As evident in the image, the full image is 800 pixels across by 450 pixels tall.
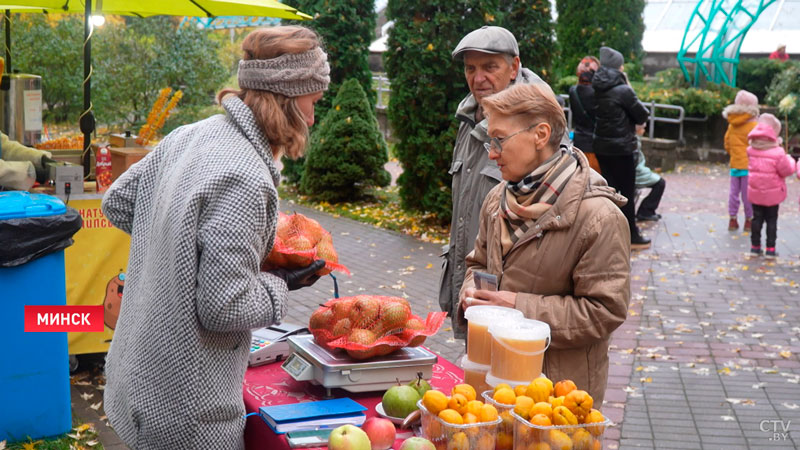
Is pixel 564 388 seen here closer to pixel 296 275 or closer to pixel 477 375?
pixel 477 375

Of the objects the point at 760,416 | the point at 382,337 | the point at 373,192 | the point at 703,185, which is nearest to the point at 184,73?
the point at 373,192

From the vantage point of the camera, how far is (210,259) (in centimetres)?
241

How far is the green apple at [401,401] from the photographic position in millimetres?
2676

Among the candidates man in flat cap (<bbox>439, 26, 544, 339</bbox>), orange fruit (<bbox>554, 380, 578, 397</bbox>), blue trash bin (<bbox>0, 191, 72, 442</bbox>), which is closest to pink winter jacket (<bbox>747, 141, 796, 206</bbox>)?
man in flat cap (<bbox>439, 26, 544, 339</bbox>)

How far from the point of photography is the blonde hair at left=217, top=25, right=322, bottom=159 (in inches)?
104

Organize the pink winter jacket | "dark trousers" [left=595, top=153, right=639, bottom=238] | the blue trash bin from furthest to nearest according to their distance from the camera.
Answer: "dark trousers" [left=595, top=153, right=639, bottom=238], the pink winter jacket, the blue trash bin

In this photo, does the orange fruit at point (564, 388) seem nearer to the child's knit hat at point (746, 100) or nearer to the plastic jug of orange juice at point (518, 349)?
the plastic jug of orange juice at point (518, 349)

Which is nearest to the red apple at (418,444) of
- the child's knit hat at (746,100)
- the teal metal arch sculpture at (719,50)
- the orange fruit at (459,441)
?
the orange fruit at (459,441)

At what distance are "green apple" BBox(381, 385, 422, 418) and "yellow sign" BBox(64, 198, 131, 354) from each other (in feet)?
12.1

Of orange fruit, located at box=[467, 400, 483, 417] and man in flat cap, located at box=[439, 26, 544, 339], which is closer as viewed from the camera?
orange fruit, located at box=[467, 400, 483, 417]

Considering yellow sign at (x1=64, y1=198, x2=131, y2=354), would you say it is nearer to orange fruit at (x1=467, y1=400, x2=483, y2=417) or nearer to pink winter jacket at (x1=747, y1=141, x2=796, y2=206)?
orange fruit at (x1=467, y1=400, x2=483, y2=417)

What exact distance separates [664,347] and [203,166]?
5.52 metres

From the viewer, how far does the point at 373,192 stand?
47.8ft

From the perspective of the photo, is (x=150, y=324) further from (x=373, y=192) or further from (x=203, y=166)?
(x=373, y=192)
